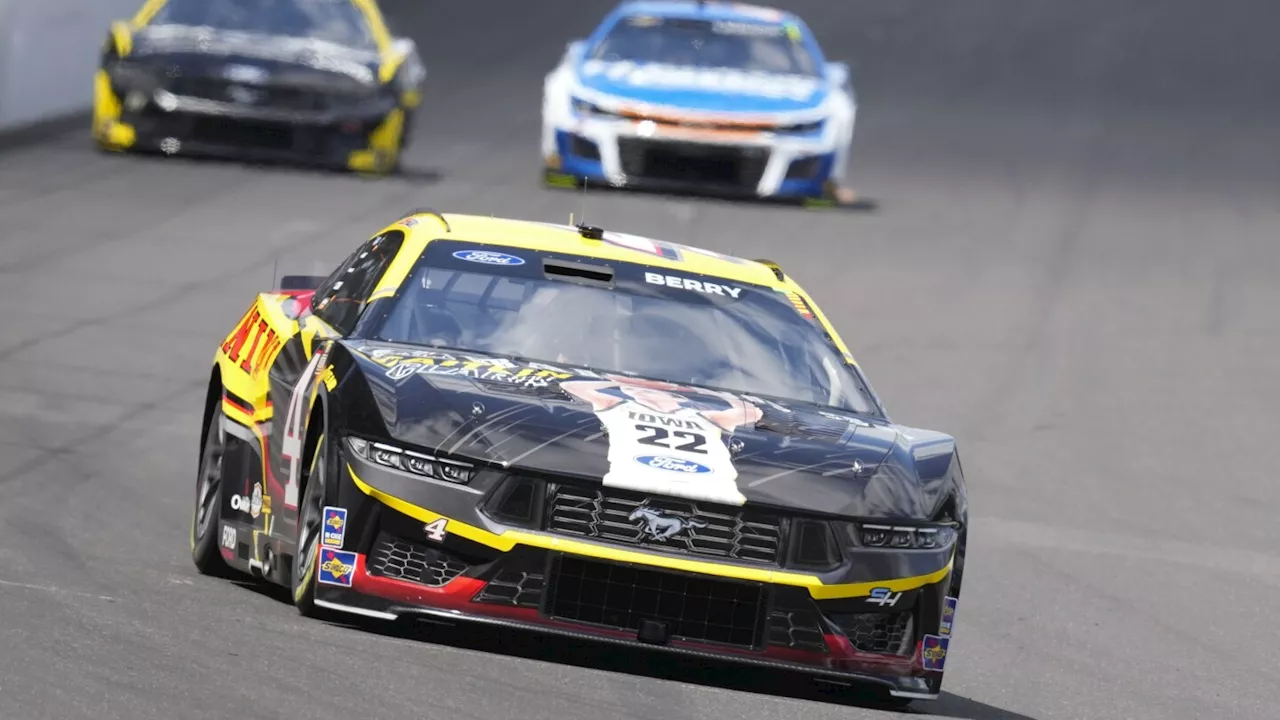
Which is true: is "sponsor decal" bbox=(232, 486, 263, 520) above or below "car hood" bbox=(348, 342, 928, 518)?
below

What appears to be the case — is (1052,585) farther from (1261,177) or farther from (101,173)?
(1261,177)

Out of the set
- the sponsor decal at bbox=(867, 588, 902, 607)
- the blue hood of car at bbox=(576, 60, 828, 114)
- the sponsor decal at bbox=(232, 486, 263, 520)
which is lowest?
the blue hood of car at bbox=(576, 60, 828, 114)

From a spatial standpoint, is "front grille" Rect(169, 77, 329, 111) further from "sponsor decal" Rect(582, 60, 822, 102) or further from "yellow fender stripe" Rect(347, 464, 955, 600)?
"yellow fender stripe" Rect(347, 464, 955, 600)

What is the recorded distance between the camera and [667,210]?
18.4 meters

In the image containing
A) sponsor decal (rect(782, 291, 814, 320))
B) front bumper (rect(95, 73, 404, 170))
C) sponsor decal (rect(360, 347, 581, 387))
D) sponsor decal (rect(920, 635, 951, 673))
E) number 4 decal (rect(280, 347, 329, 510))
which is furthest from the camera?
front bumper (rect(95, 73, 404, 170))

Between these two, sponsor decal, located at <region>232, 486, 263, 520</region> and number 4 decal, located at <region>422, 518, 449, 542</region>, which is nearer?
number 4 decal, located at <region>422, 518, 449, 542</region>

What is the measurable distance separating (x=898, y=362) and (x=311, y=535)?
817 cm

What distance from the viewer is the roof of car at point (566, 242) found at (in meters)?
7.99

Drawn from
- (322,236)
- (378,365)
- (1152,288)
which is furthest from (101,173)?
(378,365)

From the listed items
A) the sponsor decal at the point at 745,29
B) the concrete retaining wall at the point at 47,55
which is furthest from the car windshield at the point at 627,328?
the concrete retaining wall at the point at 47,55

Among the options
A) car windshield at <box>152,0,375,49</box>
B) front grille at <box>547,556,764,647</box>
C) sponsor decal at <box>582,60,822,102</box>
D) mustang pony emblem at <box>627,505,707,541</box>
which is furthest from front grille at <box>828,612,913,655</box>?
car windshield at <box>152,0,375,49</box>

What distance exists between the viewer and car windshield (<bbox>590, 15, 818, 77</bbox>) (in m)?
19.7

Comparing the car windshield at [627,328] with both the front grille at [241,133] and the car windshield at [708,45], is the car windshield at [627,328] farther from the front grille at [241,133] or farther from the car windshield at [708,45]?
the car windshield at [708,45]

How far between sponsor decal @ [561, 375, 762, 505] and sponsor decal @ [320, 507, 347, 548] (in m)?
0.68
